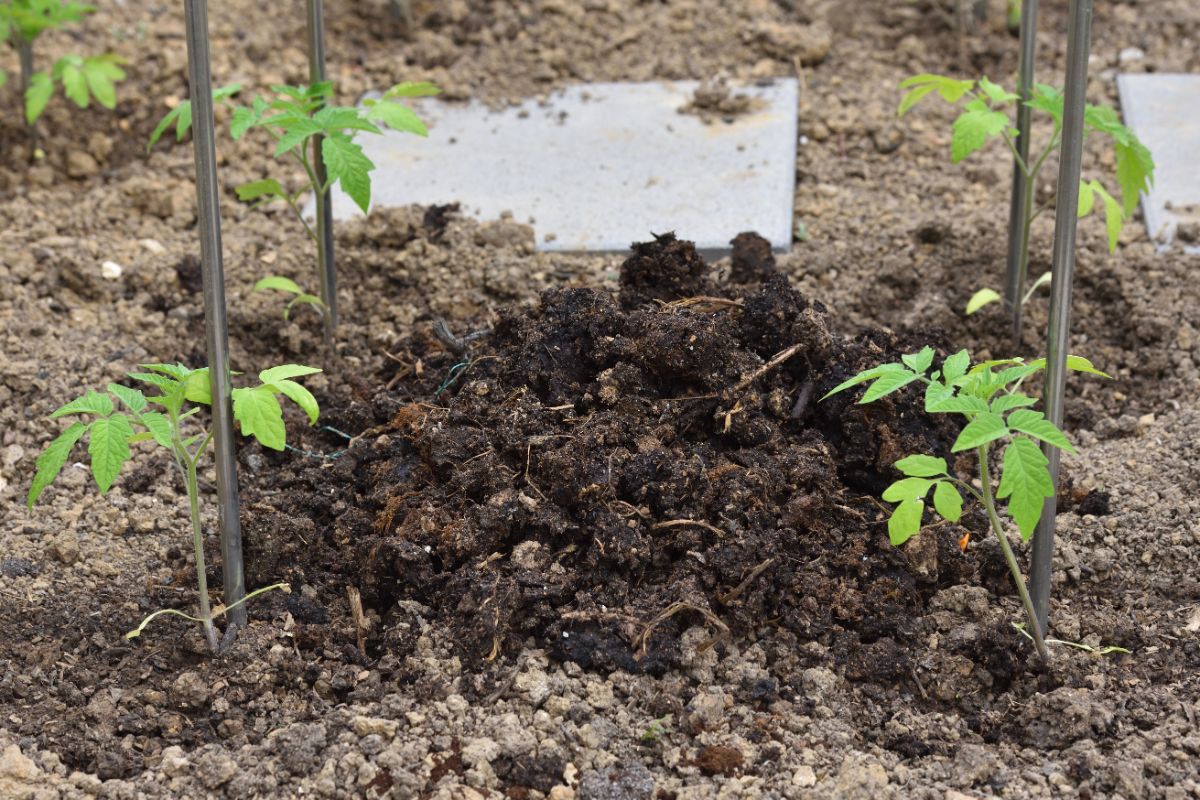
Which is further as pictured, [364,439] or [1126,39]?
[1126,39]

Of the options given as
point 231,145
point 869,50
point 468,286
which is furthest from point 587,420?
point 869,50

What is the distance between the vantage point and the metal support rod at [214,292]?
2176 mm

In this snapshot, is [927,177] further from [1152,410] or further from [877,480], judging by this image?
[877,480]

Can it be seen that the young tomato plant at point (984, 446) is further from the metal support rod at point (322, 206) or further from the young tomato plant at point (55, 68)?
the young tomato plant at point (55, 68)

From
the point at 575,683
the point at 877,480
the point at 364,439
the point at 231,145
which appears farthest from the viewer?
the point at 231,145

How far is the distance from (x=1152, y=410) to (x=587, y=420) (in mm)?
1401

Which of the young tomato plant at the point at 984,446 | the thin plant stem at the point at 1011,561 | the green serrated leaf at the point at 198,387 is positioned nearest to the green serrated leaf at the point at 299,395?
the green serrated leaf at the point at 198,387

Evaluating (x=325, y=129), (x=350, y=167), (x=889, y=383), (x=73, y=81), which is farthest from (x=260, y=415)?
(x=73, y=81)

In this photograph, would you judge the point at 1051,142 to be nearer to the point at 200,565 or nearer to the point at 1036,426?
the point at 1036,426

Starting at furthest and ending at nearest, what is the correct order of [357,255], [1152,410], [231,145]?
[231,145] → [357,255] → [1152,410]

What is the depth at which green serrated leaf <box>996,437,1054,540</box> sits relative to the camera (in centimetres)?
211

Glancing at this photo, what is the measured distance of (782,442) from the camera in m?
2.73

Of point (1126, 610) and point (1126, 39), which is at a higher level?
point (1126, 39)

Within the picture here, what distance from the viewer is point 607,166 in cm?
413
